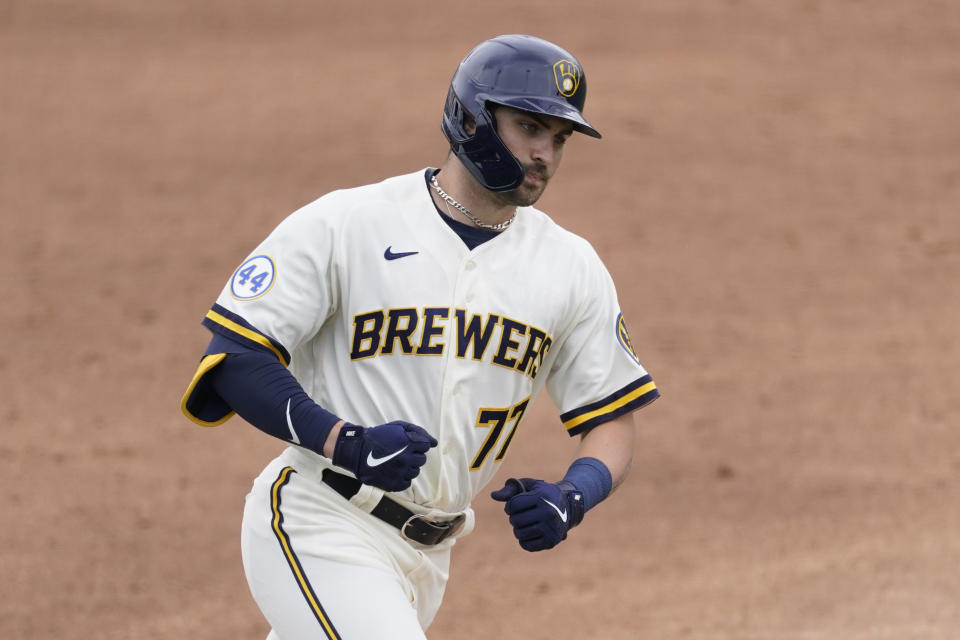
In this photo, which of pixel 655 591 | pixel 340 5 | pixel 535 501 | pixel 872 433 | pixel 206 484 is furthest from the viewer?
pixel 340 5

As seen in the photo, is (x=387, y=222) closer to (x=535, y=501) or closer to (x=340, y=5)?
(x=535, y=501)

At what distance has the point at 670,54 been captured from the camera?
14336 millimetres

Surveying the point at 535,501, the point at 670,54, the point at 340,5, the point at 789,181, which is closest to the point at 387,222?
the point at 535,501

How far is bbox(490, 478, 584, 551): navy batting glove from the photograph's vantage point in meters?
3.41

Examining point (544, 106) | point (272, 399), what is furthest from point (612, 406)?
point (272, 399)

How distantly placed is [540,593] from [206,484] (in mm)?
2367

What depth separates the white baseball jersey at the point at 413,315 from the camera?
11.6ft

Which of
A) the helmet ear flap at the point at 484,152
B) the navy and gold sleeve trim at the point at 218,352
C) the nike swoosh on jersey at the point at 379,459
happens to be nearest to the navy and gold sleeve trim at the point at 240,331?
the navy and gold sleeve trim at the point at 218,352

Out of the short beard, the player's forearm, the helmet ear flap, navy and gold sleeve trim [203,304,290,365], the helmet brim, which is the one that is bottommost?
the player's forearm

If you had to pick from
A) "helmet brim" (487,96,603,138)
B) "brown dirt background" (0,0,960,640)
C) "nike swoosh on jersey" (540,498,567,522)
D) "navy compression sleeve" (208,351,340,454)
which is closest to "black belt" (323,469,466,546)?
"navy compression sleeve" (208,351,340,454)

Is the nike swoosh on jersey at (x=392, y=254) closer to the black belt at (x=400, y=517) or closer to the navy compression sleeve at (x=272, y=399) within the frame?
the navy compression sleeve at (x=272, y=399)

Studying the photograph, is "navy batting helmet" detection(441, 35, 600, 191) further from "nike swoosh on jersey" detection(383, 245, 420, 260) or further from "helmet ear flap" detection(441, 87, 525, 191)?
"nike swoosh on jersey" detection(383, 245, 420, 260)

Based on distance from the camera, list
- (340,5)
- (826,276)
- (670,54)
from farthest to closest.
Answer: (340,5) < (670,54) < (826,276)

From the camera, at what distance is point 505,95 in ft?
11.9
